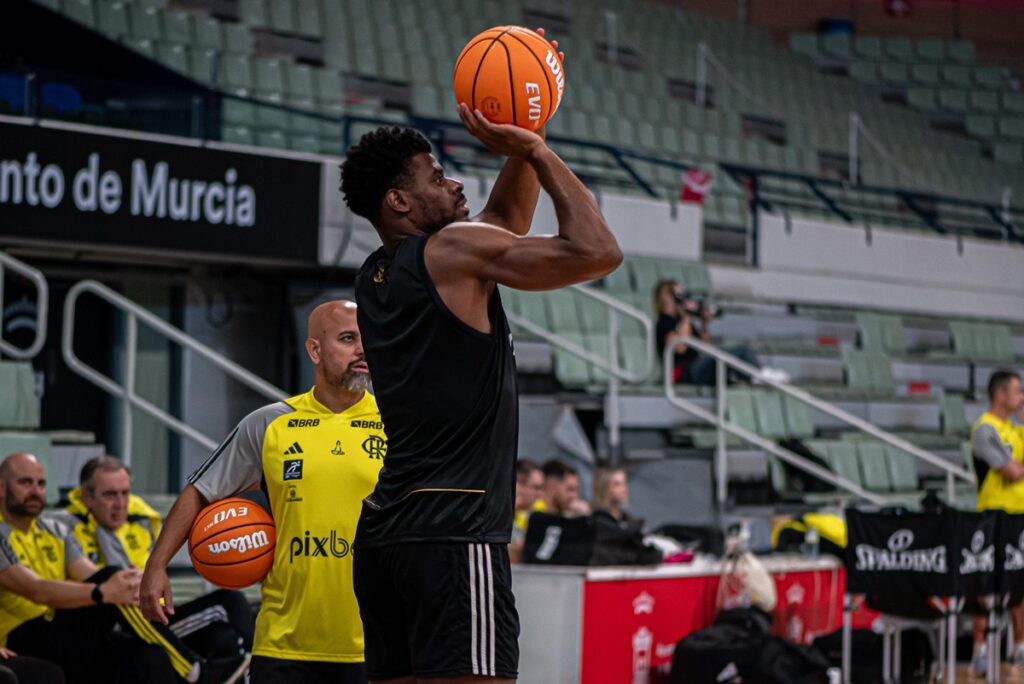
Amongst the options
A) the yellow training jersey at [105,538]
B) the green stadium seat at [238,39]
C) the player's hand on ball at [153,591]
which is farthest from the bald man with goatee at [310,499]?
the green stadium seat at [238,39]

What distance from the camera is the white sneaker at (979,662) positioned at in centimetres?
943

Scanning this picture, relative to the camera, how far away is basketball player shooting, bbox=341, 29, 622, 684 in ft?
11.0

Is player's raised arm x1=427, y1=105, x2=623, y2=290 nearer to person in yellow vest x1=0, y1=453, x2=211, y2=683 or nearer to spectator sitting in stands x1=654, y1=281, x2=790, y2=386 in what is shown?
person in yellow vest x1=0, y1=453, x2=211, y2=683

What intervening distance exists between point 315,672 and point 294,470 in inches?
22.2

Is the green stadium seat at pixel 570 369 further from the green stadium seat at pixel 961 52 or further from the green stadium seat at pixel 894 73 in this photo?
the green stadium seat at pixel 961 52

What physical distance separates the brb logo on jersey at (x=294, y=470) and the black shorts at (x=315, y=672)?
504 millimetres

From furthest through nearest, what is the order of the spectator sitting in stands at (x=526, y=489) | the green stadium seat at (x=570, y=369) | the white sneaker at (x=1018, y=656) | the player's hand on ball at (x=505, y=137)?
the green stadium seat at (x=570, y=369) < the white sneaker at (x=1018, y=656) < the spectator sitting in stands at (x=526, y=489) < the player's hand on ball at (x=505, y=137)

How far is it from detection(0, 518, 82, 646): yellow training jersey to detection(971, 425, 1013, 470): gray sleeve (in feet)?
18.9

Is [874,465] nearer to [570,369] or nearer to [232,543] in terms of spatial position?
[570,369]

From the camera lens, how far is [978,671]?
9438 mm

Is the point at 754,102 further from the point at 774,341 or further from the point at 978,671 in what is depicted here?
the point at 978,671

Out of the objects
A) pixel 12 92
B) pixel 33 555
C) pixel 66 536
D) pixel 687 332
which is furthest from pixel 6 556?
pixel 687 332

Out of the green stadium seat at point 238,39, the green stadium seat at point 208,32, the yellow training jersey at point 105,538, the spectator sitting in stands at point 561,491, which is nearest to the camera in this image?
the yellow training jersey at point 105,538

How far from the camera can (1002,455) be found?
32.8 ft
